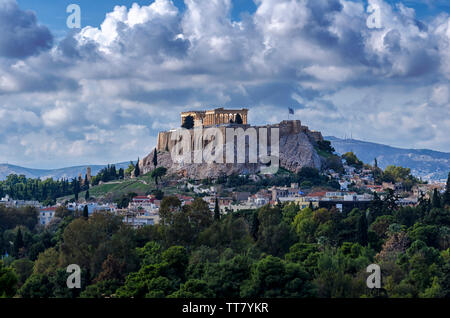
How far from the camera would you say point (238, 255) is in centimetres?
4012

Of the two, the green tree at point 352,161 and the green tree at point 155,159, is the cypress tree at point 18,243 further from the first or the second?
the green tree at point 352,161

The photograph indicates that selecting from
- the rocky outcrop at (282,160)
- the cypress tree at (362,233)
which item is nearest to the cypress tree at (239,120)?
Result: the rocky outcrop at (282,160)

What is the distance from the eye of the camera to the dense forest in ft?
119

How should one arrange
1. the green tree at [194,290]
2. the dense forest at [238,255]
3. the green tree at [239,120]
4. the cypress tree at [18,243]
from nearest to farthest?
the green tree at [194,290] → the dense forest at [238,255] → the cypress tree at [18,243] → the green tree at [239,120]

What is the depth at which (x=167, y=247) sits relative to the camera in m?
45.9

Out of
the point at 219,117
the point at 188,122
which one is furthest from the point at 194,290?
the point at 188,122

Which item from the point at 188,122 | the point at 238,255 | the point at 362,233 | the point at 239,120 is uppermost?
the point at 188,122

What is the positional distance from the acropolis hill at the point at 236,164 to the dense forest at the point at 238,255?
3068 cm

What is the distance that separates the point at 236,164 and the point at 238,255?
49.0m

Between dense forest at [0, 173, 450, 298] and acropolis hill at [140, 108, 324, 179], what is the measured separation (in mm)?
30678

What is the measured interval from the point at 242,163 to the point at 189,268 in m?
49.4

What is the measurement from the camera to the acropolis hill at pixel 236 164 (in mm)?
89375

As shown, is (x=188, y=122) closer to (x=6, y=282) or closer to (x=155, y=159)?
(x=155, y=159)

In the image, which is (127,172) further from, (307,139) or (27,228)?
(27,228)
